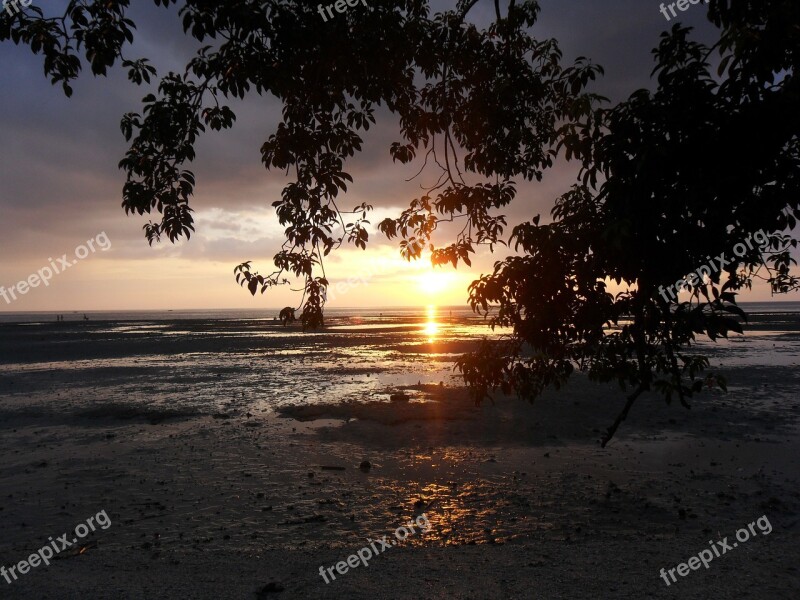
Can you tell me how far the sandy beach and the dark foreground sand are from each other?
0.04 meters

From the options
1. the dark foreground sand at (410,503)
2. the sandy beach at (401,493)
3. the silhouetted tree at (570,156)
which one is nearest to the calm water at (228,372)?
the sandy beach at (401,493)

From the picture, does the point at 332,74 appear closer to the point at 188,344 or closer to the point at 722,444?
the point at 722,444

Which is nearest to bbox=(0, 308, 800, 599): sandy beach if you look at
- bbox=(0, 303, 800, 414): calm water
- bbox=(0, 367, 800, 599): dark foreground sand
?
bbox=(0, 367, 800, 599): dark foreground sand

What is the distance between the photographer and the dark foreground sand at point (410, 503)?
566 cm

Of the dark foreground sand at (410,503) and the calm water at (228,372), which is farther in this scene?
the calm water at (228,372)

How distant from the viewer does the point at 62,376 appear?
77.6ft

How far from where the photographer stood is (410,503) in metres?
7.83

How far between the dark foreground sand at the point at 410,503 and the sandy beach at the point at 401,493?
36 mm

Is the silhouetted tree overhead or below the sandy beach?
overhead

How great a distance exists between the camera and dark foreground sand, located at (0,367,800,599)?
5664 mm

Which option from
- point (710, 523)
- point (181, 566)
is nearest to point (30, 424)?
point (181, 566)

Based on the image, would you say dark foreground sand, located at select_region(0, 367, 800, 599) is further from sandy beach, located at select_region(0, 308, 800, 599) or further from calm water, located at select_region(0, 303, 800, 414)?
calm water, located at select_region(0, 303, 800, 414)

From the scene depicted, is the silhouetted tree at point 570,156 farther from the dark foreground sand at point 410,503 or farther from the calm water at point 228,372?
the calm water at point 228,372

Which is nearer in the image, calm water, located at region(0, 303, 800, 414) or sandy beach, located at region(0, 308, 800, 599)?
sandy beach, located at region(0, 308, 800, 599)
